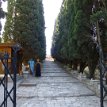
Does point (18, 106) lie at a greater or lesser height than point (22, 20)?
lesser

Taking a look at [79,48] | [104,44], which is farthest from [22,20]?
[104,44]

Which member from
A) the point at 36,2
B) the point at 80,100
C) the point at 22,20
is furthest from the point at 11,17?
the point at 80,100

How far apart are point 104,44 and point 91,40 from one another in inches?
53.4

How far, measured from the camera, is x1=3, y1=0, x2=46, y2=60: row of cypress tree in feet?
116

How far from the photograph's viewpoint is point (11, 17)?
35875 millimetres

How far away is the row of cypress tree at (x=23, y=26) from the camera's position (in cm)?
3544

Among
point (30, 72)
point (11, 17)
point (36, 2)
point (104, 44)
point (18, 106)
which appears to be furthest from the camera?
point (36, 2)

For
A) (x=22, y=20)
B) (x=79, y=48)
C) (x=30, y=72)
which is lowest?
(x=30, y=72)

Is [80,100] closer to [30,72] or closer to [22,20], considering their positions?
[30,72]

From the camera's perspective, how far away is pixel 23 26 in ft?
118

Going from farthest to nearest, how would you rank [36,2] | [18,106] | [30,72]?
[36,2] < [30,72] < [18,106]

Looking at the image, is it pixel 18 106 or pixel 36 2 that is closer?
pixel 18 106

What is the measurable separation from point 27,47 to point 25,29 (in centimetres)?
171

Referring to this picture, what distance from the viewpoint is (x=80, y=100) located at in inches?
572
